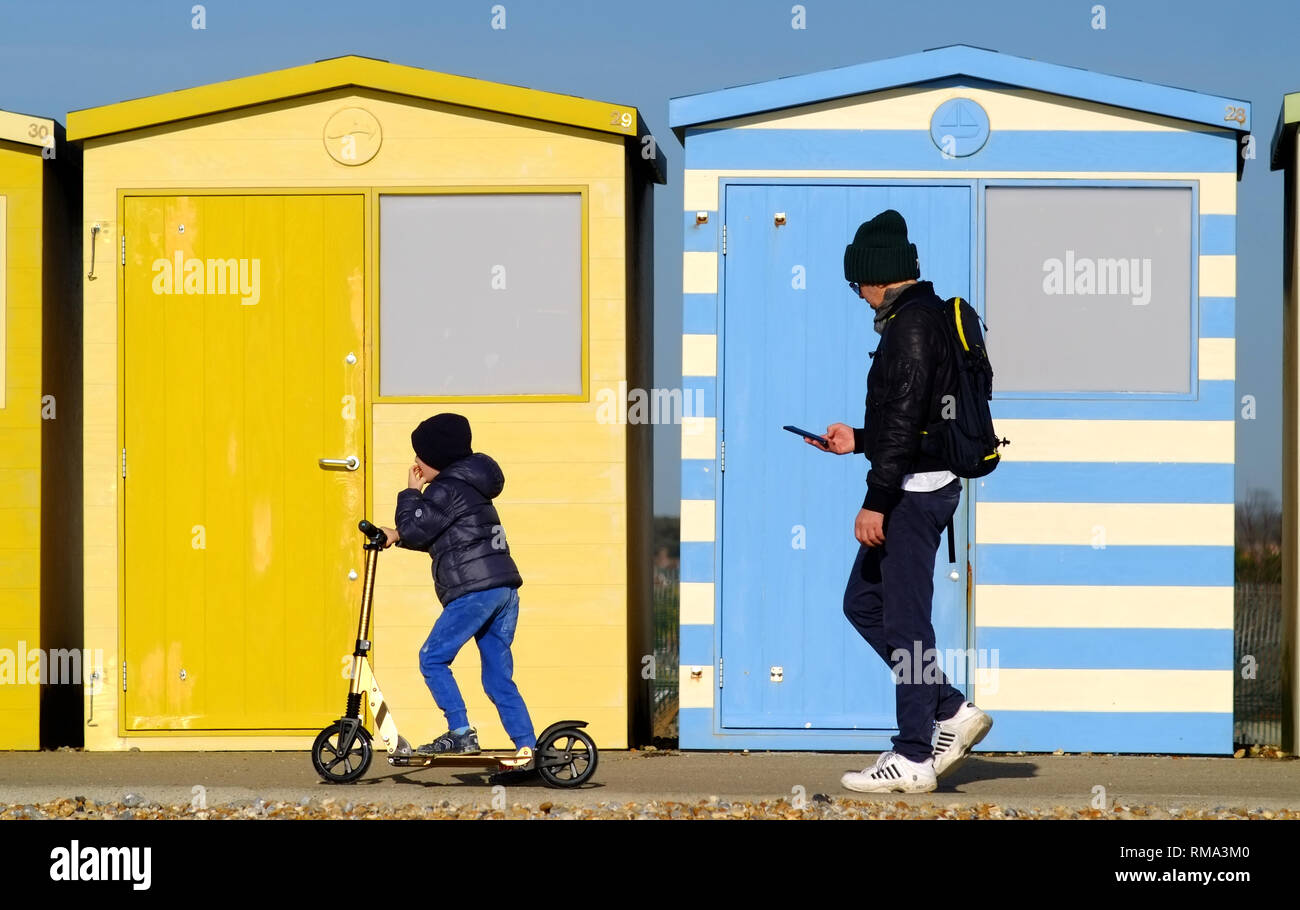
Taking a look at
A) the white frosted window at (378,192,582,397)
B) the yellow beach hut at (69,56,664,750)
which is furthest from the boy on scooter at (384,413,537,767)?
the white frosted window at (378,192,582,397)

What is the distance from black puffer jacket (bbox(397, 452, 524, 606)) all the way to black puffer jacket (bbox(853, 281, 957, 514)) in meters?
1.48

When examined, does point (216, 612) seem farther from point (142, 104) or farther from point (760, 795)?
point (760, 795)

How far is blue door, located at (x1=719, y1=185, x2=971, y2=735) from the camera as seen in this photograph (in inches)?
339

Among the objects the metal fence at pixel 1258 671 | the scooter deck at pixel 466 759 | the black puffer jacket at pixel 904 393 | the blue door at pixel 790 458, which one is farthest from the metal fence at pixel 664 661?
the black puffer jacket at pixel 904 393

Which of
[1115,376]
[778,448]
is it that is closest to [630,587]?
[778,448]

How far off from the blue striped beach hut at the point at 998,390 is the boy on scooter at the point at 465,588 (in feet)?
5.19

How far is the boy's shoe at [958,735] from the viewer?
6.87 metres

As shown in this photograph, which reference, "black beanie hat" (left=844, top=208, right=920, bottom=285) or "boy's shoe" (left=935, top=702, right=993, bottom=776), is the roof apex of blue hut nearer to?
"black beanie hat" (left=844, top=208, right=920, bottom=285)

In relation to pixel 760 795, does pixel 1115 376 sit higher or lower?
higher

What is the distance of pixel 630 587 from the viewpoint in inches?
347

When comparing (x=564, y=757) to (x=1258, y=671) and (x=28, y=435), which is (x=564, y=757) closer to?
(x=28, y=435)

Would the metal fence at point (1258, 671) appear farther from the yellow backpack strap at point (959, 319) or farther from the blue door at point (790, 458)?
the yellow backpack strap at point (959, 319)
